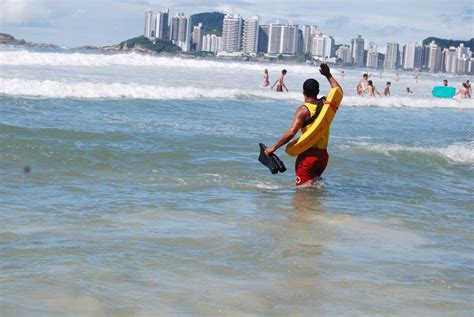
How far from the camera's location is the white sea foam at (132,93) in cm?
2014

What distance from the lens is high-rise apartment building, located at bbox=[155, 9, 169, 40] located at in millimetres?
152038

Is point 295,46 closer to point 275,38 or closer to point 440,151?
point 275,38

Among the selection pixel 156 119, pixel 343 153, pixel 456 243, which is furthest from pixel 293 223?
pixel 156 119

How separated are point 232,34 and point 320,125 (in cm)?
16960

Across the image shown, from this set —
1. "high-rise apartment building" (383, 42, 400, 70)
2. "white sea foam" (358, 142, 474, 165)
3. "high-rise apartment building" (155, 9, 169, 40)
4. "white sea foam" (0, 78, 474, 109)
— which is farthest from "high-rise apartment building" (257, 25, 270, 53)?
"white sea foam" (358, 142, 474, 165)

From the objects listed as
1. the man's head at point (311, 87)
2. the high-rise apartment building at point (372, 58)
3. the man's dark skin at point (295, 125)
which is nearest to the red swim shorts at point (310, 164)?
the man's dark skin at point (295, 125)

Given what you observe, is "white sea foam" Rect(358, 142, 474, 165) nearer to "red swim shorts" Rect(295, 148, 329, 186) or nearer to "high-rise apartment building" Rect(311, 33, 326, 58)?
"red swim shorts" Rect(295, 148, 329, 186)

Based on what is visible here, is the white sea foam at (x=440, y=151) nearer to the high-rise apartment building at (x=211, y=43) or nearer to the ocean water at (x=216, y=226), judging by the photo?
the ocean water at (x=216, y=226)

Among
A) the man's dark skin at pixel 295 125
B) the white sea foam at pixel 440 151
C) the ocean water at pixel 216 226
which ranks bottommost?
the ocean water at pixel 216 226

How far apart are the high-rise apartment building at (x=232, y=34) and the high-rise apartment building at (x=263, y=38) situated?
16.4ft

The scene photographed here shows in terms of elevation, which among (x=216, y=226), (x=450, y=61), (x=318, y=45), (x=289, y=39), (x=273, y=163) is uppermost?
(x=289, y=39)

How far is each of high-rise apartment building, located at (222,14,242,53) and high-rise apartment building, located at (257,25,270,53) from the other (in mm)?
4985

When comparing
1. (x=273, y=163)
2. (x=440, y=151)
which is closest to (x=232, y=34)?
(x=440, y=151)

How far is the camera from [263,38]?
Answer: 178250mm
